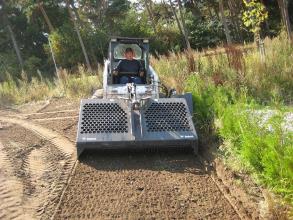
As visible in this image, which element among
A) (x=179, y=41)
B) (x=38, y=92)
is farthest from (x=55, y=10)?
(x=38, y=92)

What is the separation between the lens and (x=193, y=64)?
43.4ft

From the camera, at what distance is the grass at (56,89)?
1706 centimetres

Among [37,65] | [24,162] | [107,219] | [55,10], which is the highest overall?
[55,10]

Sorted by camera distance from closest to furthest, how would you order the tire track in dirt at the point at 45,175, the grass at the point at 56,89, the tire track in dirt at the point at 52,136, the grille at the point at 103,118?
1. the tire track in dirt at the point at 45,175
2. the grille at the point at 103,118
3. the tire track in dirt at the point at 52,136
4. the grass at the point at 56,89

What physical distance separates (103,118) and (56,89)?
417 inches

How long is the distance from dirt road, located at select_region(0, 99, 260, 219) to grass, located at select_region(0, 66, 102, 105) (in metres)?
7.95

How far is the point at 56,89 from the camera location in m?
18.0

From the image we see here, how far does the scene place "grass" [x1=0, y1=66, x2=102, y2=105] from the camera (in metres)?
17.1

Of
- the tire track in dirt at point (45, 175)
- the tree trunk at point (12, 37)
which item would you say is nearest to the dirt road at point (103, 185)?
the tire track in dirt at point (45, 175)

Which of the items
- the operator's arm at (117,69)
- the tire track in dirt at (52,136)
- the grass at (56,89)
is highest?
the grass at (56,89)

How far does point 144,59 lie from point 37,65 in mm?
27754

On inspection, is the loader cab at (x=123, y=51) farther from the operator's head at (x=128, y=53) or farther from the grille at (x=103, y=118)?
the grille at (x=103, y=118)

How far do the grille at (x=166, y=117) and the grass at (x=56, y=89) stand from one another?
329 inches

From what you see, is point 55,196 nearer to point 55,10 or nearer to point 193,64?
point 193,64
